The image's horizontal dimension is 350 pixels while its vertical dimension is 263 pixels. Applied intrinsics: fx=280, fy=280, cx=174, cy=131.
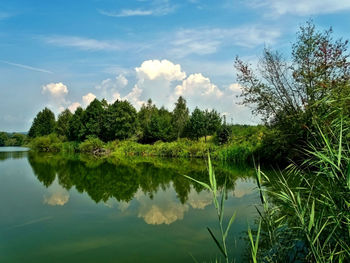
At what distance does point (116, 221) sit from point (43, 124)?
41.2m

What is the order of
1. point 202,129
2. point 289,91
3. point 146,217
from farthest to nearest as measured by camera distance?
point 202,129 → point 289,91 → point 146,217

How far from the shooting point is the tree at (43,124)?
41469 millimetres

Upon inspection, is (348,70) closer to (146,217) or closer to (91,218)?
(146,217)

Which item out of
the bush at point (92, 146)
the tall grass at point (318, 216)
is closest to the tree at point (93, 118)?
the bush at point (92, 146)

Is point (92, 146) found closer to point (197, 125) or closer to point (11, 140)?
point (197, 125)

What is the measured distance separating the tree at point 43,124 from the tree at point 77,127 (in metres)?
9.16

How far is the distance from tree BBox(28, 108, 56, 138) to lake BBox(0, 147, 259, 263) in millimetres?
34945

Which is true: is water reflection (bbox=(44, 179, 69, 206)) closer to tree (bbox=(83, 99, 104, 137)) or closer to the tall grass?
the tall grass

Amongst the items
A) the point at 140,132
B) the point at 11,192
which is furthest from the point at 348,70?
the point at 140,132

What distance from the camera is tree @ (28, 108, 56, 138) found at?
41.5 meters

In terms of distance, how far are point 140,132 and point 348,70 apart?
21690mm

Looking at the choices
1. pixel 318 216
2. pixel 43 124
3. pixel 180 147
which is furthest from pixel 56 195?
pixel 43 124

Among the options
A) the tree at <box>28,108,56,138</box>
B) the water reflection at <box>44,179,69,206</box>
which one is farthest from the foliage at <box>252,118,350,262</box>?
the tree at <box>28,108,56,138</box>

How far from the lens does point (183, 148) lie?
69.0 feet
